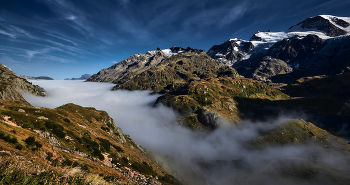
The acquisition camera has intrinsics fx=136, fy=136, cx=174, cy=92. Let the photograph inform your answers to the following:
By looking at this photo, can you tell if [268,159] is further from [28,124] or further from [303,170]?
[28,124]

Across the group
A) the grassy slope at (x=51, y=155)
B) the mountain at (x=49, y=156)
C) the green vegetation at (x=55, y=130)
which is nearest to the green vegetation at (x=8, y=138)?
the mountain at (x=49, y=156)

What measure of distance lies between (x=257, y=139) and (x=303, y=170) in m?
69.8

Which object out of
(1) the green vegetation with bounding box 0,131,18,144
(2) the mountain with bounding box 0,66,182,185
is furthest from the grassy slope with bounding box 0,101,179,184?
(1) the green vegetation with bounding box 0,131,18,144

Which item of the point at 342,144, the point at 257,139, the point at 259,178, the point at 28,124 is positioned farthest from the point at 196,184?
the point at 342,144

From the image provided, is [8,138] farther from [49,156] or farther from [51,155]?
[51,155]

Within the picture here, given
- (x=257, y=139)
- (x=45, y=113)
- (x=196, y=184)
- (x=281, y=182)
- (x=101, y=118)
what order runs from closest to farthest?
(x=45, y=113) < (x=101, y=118) < (x=196, y=184) < (x=281, y=182) < (x=257, y=139)

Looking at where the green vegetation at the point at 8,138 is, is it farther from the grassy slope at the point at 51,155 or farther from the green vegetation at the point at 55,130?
the green vegetation at the point at 55,130

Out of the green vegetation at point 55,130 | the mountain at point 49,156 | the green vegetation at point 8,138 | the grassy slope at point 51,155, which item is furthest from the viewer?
the green vegetation at point 55,130

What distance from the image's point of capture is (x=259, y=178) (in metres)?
134

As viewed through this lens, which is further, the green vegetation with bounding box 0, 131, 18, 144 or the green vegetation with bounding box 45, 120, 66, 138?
the green vegetation with bounding box 45, 120, 66, 138

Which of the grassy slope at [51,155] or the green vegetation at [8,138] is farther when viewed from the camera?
the green vegetation at [8,138]

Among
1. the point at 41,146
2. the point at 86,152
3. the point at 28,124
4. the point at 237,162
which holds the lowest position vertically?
the point at 237,162

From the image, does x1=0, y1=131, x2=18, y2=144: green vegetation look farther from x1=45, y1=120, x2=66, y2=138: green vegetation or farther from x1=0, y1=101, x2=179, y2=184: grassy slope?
x1=45, y1=120, x2=66, y2=138: green vegetation

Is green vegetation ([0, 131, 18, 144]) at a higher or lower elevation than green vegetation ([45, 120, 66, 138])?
higher
